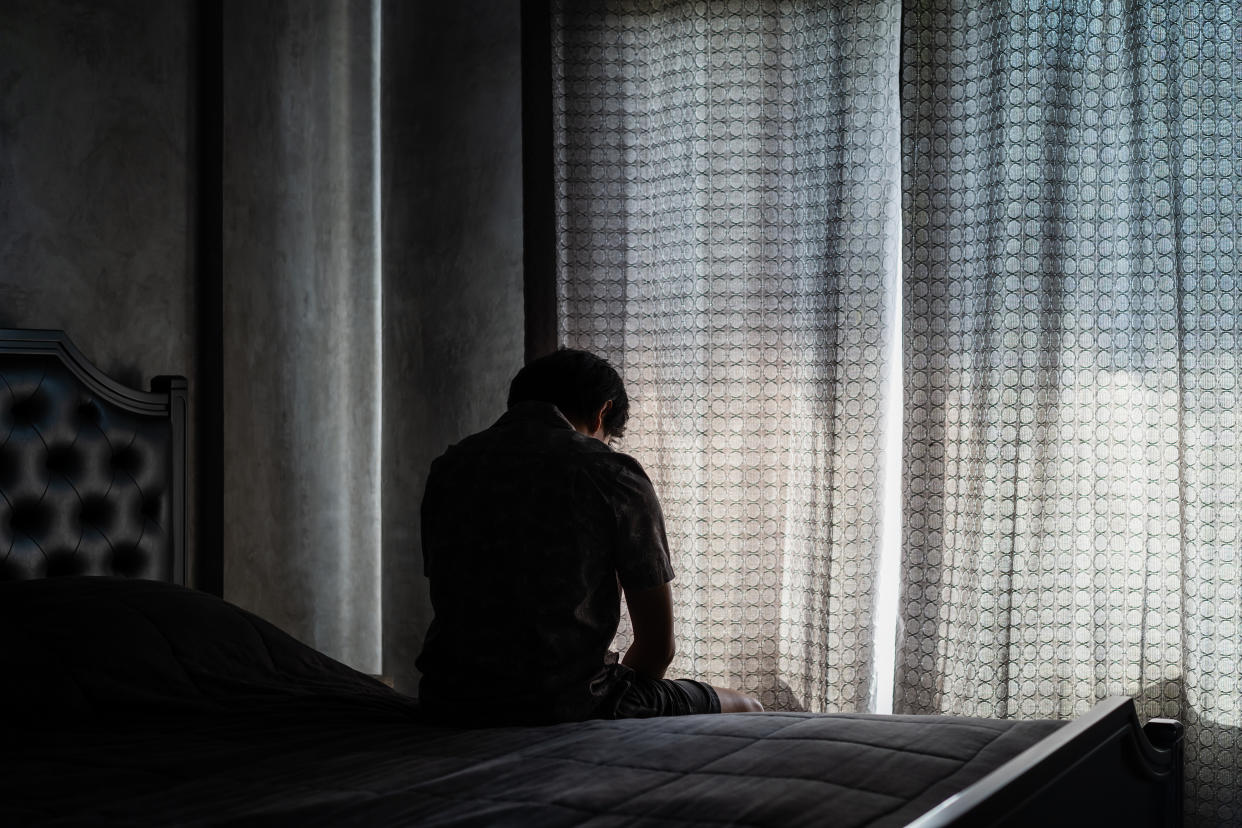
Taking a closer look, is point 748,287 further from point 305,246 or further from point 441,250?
point 305,246

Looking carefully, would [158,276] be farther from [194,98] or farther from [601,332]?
[601,332]

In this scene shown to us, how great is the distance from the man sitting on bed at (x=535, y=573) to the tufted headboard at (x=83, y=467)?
865mm

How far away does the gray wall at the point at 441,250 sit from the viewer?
9.23ft

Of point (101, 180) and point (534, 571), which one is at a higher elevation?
point (101, 180)

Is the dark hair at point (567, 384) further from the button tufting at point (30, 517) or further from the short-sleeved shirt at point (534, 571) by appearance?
the button tufting at point (30, 517)

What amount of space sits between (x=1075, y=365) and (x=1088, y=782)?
4.29ft

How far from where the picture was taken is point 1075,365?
2.21m

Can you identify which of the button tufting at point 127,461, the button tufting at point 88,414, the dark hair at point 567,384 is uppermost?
the dark hair at point 567,384

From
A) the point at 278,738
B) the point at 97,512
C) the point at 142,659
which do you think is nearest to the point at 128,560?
the point at 97,512

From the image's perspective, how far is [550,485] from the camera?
4.86 ft

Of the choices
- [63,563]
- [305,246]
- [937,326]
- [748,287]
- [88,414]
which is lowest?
[63,563]

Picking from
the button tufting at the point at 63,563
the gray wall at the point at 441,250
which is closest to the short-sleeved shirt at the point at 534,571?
the button tufting at the point at 63,563

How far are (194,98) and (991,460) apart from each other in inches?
73.6

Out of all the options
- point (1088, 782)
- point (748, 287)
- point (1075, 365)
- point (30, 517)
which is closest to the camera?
point (1088, 782)
